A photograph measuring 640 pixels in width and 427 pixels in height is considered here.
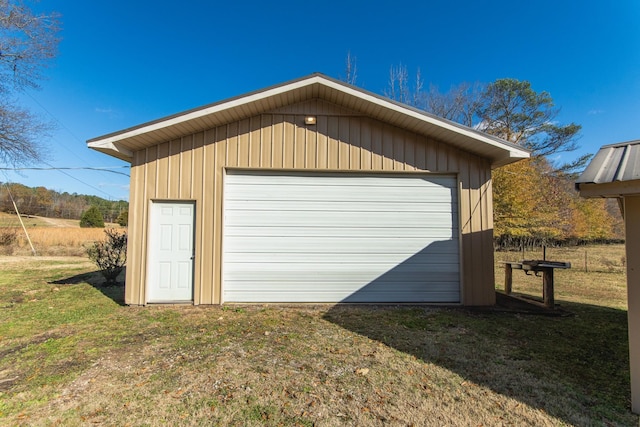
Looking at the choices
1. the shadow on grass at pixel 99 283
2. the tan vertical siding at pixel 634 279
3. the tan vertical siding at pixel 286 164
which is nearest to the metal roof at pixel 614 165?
the tan vertical siding at pixel 634 279

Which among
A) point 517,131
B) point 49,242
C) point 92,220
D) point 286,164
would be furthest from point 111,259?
point 92,220

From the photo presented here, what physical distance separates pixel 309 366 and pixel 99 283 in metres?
7.34

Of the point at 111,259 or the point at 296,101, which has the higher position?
the point at 296,101

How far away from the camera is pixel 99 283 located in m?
8.16

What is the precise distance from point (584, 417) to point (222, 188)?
5823 mm

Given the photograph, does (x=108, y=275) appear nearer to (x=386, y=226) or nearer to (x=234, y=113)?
(x=234, y=113)

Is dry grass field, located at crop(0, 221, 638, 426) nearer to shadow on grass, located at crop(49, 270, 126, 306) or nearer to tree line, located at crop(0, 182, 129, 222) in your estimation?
shadow on grass, located at crop(49, 270, 126, 306)

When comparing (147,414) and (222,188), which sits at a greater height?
(222,188)

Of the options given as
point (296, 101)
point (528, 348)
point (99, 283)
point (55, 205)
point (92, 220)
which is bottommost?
point (528, 348)

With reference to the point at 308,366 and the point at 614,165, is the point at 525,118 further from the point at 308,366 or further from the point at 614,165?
the point at 308,366

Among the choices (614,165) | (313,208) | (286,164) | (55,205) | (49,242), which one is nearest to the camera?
(614,165)

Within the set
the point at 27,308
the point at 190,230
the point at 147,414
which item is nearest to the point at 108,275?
the point at 27,308

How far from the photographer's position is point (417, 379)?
3.16m

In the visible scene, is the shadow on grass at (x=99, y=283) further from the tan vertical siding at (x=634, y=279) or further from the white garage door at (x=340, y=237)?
the tan vertical siding at (x=634, y=279)
